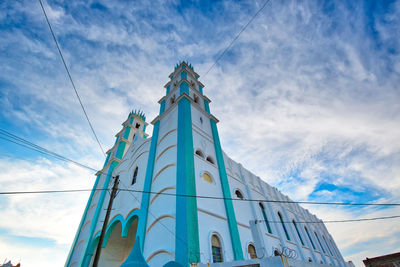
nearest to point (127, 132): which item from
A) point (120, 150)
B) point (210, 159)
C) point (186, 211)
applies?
point (120, 150)

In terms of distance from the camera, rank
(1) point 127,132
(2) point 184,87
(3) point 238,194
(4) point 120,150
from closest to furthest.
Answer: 1. (3) point 238,194
2. (2) point 184,87
3. (4) point 120,150
4. (1) point 127,132

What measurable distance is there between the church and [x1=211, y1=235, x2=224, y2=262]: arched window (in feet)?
0.12

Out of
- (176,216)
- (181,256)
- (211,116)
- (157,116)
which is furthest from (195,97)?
(181,256)

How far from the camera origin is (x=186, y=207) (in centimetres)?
765

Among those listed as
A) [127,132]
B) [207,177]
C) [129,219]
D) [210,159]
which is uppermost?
[127,132]

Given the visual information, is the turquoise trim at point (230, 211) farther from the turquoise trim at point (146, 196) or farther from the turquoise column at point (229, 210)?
A: the turquoise trim at point (146, 196)

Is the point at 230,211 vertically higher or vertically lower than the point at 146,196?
lower

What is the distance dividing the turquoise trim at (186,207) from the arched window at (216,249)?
Answer: 3.95ft

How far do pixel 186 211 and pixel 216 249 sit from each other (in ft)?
7.38

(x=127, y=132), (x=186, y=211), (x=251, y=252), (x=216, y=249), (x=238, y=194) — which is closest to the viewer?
(x=186, y=211)

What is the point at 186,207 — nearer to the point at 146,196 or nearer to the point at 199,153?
the point at 146,196

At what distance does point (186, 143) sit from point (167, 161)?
1.53 metres

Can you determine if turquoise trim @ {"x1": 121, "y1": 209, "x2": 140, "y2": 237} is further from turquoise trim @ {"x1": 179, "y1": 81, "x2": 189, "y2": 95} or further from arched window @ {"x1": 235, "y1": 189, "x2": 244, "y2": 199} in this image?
turquoise trim @ {"x1": 179, "y1": 81, "x2": 189, "y2": 95}

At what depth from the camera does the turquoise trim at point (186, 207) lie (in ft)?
22.2
